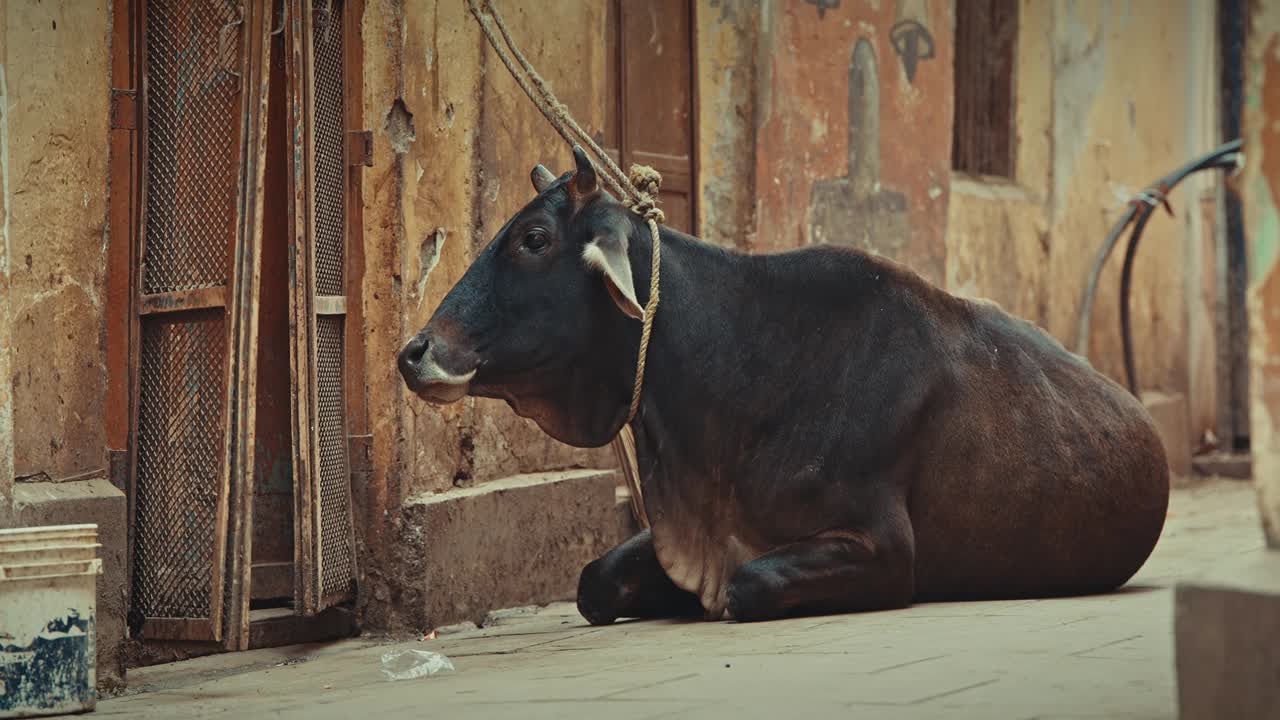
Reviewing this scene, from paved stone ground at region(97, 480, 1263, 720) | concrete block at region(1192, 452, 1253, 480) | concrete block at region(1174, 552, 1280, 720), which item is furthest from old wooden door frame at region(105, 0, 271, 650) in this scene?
concrete block at region(1192, 452, 1253, 480)

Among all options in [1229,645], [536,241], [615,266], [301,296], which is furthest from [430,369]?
[1229,645]

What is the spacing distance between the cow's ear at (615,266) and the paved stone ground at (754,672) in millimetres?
988

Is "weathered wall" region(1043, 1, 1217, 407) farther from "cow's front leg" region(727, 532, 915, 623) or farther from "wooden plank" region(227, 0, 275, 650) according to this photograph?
"wooden plank" region(227, 0, 275, 650)

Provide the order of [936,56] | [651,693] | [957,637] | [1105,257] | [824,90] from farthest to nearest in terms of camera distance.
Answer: [1105,257]
[936,56]
[824,90]
[957,637]
[651,693]

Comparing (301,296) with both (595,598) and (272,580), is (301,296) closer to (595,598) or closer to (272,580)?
(272,580)

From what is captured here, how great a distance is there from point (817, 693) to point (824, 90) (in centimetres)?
591

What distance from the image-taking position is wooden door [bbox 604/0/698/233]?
777 centimetres

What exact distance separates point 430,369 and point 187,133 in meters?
1.42

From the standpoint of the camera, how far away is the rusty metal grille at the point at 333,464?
232 inches

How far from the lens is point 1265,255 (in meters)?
2.61

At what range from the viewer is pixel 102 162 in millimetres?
5520

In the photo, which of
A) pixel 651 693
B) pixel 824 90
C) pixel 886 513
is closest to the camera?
pixel 651 693

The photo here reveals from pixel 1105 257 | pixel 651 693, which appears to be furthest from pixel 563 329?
pixel 1105 257

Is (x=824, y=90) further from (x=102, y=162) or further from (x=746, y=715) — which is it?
(x=746, y=715)
